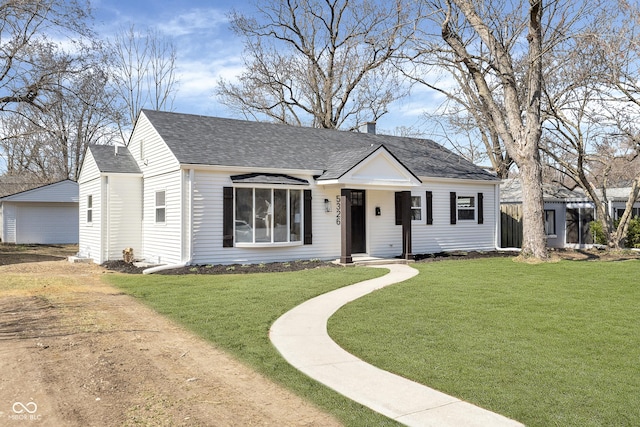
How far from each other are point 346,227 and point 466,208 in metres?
6.82

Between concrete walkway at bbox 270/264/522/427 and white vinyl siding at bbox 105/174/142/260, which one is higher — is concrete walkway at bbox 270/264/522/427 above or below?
below

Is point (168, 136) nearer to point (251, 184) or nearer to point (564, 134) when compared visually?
point (251, 184)

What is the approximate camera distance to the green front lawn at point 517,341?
450 centimetres

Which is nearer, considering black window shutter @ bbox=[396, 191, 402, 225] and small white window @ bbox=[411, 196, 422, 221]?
black window shutter @ bbox=[396, 191, 402, 225]

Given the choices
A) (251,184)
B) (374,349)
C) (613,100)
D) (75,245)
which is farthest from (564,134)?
(75,245)

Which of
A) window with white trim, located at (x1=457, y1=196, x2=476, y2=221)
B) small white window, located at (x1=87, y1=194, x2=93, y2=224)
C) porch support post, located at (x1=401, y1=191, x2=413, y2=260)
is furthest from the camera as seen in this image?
window with white trim, located at (x1=457, y1=196, x2=476, y2=221)

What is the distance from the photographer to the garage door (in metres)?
27.9

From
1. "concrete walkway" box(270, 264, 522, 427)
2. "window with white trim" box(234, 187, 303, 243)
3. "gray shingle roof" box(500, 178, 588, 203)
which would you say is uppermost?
"gray shingle roof" box(500, 178, 588, 203)

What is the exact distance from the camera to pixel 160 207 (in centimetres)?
1598

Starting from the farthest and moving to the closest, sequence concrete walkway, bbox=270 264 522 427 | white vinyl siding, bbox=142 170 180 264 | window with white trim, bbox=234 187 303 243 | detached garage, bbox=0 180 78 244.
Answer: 1. detached garage, bbox=0 180 78 244
2. window with white trim, bbox=234 187 303 243
3. white vinyl siding, bbox=142 170 180 264
4. concrete walkway, bbox=270 264 522 427

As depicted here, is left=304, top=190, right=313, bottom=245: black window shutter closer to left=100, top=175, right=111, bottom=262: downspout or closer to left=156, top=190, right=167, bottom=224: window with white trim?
left=156, top=190, right=167, bottom=224: window with white trim

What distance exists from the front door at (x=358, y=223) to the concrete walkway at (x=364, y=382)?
915 centimetres

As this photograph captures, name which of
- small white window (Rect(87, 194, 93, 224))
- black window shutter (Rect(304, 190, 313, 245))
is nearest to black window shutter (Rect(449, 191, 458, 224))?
black window shutter (Rect(304, 190, 313, 245))

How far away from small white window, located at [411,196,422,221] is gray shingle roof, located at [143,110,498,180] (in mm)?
946
